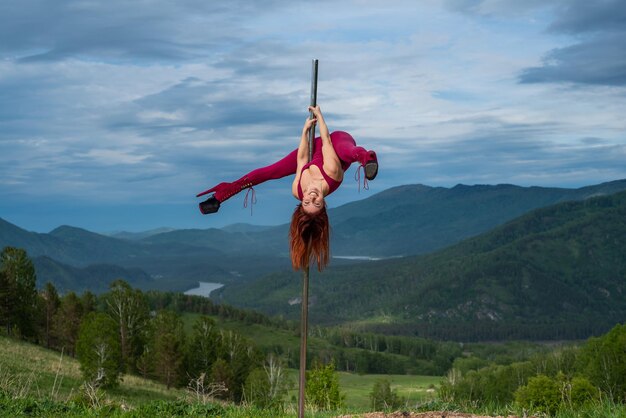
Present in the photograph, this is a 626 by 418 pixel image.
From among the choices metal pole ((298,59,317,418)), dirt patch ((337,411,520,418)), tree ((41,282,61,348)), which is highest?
metal pole ((298,59,317,418))

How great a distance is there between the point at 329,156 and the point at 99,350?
2944 inches

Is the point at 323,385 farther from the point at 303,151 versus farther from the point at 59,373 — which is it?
the point at 303,151

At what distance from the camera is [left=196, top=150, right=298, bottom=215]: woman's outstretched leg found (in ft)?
42.0

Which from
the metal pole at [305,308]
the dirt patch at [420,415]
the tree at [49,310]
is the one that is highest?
the metal pole at [305,308]

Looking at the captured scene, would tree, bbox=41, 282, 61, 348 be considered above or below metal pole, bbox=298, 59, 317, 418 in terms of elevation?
below

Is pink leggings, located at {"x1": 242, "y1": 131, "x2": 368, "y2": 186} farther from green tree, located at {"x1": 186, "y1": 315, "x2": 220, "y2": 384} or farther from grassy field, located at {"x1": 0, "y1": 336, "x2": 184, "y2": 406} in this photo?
green tree, located at {"x1": 186, "y1": 315, "x2": 220, "y2": 384}

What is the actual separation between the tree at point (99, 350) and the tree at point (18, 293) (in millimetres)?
24384

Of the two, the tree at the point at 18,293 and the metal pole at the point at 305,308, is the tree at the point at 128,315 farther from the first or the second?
the metal pole at the point at 305,308

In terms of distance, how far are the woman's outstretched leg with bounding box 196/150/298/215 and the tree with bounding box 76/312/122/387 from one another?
68.4m

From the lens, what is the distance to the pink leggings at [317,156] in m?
11.4

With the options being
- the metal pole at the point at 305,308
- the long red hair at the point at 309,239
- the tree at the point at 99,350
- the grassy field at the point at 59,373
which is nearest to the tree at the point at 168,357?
the grassy field at the point at 59,373

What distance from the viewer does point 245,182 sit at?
13.3 metres

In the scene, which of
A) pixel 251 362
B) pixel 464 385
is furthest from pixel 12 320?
pixel 464 385

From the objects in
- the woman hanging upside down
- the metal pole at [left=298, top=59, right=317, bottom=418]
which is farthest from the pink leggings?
the metal pole at [left=298, top=59, right=317, bottom=418]
